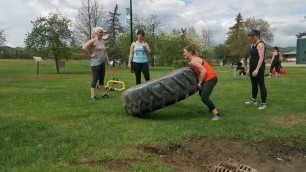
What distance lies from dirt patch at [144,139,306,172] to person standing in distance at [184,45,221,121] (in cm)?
151

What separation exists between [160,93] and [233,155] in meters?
2.00

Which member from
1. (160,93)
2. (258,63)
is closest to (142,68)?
(160,93)

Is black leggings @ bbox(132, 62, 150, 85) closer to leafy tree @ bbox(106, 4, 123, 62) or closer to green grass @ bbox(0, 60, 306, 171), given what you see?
green grass @ bbox(0, 60, 306, 171)

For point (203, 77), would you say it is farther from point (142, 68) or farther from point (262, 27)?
point (262, 27)

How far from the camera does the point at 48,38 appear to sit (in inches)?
1321

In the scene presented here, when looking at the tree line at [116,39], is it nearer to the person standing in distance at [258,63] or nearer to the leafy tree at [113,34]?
the leafy tree at [113,34]

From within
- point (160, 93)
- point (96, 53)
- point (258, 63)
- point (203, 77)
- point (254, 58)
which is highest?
point (96, 53)

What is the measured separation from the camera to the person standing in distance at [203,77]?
286 inches

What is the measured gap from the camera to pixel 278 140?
20.0 ft

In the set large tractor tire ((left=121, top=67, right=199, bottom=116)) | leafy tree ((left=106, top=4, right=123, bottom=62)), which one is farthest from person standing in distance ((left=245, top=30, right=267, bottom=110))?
leafy tree ((left=106, top=4, right=123, bottom=62))

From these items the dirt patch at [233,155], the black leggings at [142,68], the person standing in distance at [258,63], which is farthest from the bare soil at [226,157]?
the black leggings at [142,68]

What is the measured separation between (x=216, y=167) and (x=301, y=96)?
280 inches

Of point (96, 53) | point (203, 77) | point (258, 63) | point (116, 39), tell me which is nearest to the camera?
point (203, 77)

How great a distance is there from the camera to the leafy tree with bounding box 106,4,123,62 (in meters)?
61.5
